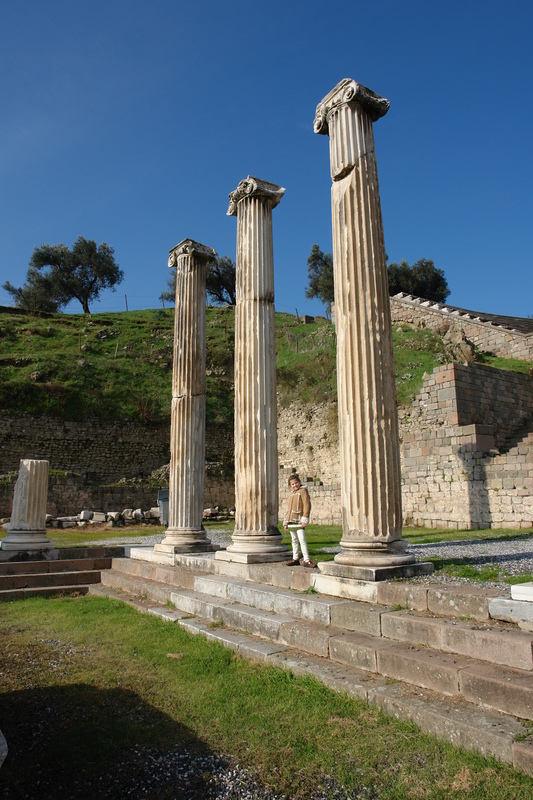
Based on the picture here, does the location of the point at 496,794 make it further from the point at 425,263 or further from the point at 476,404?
the point at 425,263

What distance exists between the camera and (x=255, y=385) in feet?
26.6

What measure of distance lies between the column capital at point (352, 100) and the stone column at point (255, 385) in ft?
7.05

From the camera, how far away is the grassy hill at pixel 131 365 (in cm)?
2772

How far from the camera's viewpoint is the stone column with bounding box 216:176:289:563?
771 centimetres

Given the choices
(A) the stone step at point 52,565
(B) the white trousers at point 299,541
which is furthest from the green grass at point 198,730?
(A) the stone step at point 52,565

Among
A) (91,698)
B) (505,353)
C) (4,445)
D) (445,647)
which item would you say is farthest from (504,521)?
(4,445)

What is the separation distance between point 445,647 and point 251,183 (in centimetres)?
740

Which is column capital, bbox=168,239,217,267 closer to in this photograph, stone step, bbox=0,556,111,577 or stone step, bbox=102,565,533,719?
stone step, bbox=0,556,111,577

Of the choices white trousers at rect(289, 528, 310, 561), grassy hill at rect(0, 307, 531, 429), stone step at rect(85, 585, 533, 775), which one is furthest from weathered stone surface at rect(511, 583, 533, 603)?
grassy hill at rect(0, 307, 531, 429)

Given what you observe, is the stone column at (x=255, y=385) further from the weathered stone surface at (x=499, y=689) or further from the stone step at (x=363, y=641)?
the weathered stone surface at (x=499, y=689)

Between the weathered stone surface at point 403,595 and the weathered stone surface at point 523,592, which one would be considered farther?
the weathered stone surface at point 403,595

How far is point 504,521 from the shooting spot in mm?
15109

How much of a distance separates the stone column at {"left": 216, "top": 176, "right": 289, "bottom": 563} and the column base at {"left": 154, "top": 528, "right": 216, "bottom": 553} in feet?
4.32

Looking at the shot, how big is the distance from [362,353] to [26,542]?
8.65m
